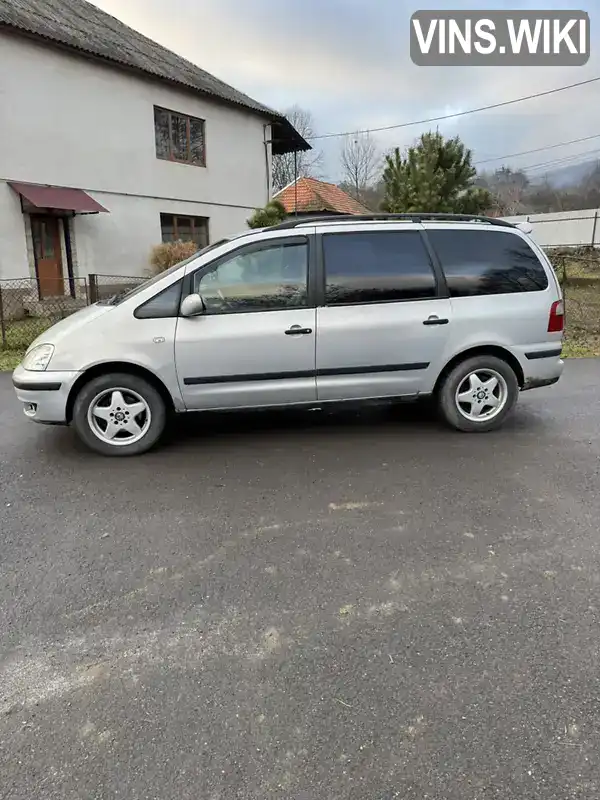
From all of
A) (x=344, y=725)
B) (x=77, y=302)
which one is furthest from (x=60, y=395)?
(x=77, y=302)

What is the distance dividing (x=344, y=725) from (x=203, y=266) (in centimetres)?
361

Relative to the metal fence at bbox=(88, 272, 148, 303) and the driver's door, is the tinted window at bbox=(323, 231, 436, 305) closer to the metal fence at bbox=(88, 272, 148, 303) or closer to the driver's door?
the driver's door

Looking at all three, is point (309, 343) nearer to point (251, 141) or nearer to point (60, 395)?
point (60, 395)

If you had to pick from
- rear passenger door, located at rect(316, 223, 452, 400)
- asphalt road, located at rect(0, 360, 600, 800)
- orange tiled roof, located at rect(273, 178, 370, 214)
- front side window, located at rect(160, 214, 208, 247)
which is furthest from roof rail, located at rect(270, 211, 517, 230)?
orange tiled roof, located at rect(273, 178, 370, 214)

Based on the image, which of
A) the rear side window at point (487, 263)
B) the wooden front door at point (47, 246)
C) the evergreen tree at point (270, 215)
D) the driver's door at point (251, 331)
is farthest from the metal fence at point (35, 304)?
the rear side window at point (487, 263)

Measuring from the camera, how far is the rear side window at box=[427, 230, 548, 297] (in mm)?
4945

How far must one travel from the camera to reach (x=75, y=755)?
1878mm

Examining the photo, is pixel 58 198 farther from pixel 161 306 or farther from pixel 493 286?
pixel 493 286

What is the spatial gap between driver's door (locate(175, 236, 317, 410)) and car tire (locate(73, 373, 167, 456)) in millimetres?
308

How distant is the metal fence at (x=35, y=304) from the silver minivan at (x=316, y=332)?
252 inches

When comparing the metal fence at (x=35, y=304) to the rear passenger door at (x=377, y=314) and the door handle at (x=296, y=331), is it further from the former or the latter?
the rear passenger door at (x=377, y=314)

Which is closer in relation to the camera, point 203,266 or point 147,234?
point 203,266

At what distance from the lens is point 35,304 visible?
13000 millimetres

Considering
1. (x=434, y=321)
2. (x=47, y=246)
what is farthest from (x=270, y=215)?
(x=434, y=321)
